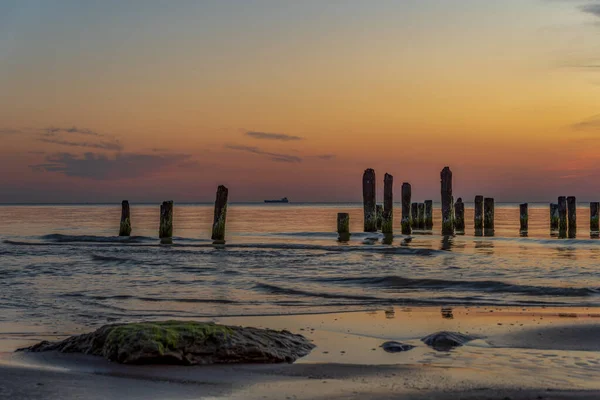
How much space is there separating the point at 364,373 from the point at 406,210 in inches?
1269

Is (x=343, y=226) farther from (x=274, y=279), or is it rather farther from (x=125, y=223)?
(x=274, y=279)

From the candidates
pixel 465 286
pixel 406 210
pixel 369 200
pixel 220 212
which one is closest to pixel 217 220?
pixel 220 212

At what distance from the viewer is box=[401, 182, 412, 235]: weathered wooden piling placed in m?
37.1

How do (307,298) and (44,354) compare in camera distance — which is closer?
(44,354)

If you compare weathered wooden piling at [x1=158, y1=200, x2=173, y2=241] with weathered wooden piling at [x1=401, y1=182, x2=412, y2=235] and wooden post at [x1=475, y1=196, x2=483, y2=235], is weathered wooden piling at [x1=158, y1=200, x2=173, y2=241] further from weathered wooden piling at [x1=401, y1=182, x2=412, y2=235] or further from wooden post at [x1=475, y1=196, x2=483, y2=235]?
wooden post at [x1=475, y1=196, x2=483, y2=235]

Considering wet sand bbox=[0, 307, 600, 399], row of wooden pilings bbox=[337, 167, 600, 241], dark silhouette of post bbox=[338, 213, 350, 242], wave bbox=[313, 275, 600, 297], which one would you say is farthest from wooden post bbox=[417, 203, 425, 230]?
wet sand bbox=[0, 307, 600, 399]

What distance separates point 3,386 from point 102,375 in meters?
0.90

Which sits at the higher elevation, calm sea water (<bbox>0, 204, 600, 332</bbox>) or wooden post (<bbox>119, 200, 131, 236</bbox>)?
wooden post (<bbox>119, 200, 131, 236</bbox>)

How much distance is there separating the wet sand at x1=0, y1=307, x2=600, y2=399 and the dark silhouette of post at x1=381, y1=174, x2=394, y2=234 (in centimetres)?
2740

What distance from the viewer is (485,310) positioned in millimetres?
11055

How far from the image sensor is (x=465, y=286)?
14844 mm

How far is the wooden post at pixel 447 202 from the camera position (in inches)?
1439

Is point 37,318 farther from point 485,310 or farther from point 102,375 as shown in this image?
point 485,310

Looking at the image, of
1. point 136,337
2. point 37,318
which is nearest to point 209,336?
point 136,337
